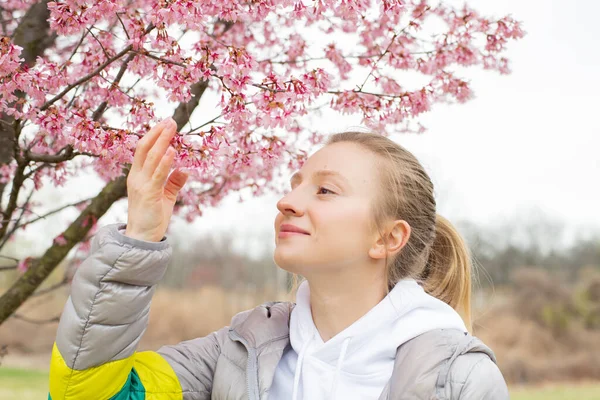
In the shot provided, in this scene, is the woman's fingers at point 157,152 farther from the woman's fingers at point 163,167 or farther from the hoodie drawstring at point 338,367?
the hoodie drawstring at point 338,367

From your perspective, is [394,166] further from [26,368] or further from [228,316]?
[26,368]

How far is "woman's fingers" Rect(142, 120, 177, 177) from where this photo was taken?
1464 millimetres

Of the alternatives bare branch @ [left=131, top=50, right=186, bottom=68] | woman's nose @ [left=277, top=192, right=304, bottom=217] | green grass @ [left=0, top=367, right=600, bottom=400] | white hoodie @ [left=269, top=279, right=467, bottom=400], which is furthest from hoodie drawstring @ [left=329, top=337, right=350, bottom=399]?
green grass @ [left=0, top=367, right=600, bottom=400]

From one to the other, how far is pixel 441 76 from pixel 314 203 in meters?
1.23

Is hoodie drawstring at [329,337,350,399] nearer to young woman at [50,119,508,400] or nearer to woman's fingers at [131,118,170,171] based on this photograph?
young woman at [50,119,508,400]

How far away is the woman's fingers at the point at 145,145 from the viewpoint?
1.47 meters

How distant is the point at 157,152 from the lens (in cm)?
146

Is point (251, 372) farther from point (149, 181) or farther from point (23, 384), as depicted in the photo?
point (23, 384)

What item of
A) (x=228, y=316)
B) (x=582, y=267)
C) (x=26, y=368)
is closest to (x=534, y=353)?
(x=582, y=267)

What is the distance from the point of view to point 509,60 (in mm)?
3041

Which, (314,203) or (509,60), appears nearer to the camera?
(314,203)

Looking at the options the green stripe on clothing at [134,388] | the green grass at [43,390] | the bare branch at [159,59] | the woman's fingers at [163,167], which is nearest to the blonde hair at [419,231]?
the bare branch at [159,59]

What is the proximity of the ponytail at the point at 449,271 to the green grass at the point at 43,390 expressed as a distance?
10677 millimetres

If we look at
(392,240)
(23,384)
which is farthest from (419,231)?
(23,384)
